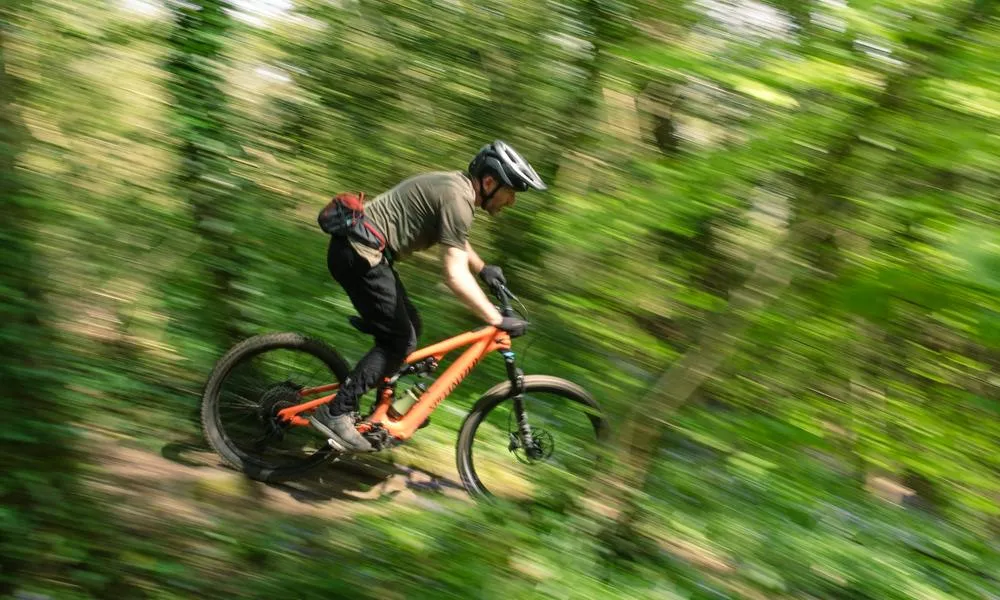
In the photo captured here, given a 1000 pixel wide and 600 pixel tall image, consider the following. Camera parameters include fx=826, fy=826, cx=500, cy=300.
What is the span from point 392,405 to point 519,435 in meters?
0.74

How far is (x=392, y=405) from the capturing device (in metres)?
4.71

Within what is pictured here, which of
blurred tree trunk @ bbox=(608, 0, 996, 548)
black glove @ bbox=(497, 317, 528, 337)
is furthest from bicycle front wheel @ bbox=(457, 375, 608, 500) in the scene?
blurred tree trunk @ bbox=(608, 0, 996, 548)

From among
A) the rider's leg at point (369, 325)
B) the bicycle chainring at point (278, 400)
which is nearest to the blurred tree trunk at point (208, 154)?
the bicycle chainring at point (278, 400)

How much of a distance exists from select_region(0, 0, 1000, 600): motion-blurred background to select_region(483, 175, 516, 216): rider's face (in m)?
0.42

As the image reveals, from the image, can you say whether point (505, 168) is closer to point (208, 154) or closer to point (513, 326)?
point (513, 326)

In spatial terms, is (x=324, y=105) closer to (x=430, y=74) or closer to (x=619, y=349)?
(x=430, y=74)

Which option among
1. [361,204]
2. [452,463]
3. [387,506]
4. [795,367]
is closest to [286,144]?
[361,204]

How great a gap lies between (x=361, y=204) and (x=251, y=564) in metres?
1.88

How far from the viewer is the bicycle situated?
461cm

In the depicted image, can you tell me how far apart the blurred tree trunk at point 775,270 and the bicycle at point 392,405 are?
0.75 m

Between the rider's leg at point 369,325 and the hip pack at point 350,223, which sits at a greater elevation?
the hip pack at point 350,223

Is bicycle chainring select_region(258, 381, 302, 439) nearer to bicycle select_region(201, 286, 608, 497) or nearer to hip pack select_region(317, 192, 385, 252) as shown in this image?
bicycle select_region(201, 286, 608, 497)

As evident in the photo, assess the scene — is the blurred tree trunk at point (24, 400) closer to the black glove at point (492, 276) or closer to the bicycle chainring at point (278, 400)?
the bicycle chainring at point (278, 400)

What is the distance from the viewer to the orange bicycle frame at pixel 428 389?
4605 millimetres
